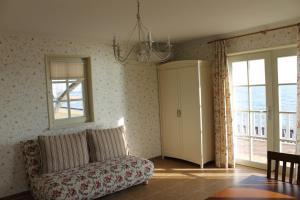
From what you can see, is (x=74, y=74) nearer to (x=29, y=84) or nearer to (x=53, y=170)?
(x=29, y=84)

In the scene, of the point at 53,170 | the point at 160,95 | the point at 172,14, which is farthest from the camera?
the point at 160,95

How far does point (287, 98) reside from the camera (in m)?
4.02

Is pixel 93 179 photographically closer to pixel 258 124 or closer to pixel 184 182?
pixel 184 182

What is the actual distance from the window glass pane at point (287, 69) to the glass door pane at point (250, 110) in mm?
260

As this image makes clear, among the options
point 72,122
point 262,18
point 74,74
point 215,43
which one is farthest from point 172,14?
point 72,122

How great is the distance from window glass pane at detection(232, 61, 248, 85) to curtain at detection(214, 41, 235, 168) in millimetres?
214

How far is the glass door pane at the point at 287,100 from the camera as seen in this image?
3.93m

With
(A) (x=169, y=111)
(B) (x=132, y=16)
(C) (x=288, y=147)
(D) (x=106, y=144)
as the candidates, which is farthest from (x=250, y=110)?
(B) (x=132, y=16)

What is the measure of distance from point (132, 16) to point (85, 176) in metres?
2.03

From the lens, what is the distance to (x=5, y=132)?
3.67 m

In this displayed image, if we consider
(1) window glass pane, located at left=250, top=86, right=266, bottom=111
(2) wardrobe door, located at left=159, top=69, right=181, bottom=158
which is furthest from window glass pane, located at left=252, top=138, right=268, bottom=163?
(2) wardrobe door, located at left=159, top=69, right=181, bottom=158

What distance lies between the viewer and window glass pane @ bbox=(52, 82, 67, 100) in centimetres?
418

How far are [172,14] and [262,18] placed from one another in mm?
1323

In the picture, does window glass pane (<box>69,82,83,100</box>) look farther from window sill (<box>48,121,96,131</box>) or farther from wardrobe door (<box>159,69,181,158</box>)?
wardrobe door (<box>159,69,181,158</box>)
